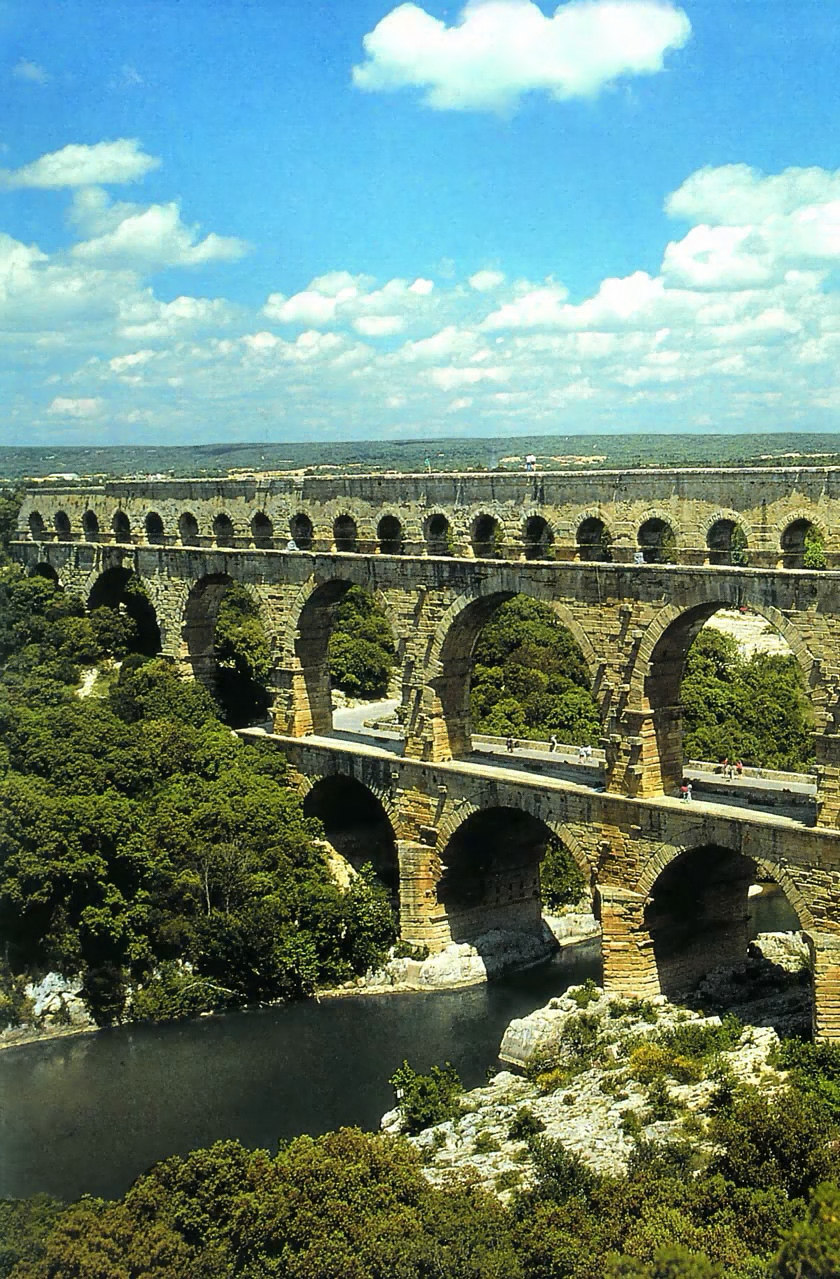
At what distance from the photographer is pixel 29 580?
43.5 meters

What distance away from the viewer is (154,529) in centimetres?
4078

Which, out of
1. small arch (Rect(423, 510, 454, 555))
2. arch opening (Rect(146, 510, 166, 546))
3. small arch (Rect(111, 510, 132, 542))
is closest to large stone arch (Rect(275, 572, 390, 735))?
small arch (Rect(423, 510, 454, 555))

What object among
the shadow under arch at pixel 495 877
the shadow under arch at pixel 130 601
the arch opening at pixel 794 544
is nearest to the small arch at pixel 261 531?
the shadow under arch at pixel 130 601

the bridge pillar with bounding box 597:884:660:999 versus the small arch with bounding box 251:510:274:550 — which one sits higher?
the small arch with bounding box 251:510:274:550

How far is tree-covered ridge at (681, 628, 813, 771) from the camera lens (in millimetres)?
40469

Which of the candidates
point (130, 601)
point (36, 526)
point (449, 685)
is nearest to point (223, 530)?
point (130, 601)

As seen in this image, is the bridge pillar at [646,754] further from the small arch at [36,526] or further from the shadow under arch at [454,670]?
the small arch at [36,526]

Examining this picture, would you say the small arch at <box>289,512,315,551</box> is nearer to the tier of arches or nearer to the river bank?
the tier of arches

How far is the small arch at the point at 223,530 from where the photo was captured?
3759cm

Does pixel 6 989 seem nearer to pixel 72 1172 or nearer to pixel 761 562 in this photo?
pixel 72 1172

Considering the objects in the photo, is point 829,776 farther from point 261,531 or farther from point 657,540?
point 261,531

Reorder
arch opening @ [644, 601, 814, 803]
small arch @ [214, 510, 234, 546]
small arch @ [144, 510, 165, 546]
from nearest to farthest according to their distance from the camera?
1. arch opening @ [644, 601, 814, 803]
2. small arch @ [214, 510, 234, 546]
3. small arch @ [144, 510, 165, 546]

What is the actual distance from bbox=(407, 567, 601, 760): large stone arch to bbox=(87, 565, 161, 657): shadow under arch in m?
13.6

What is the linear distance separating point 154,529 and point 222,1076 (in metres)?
18.7
